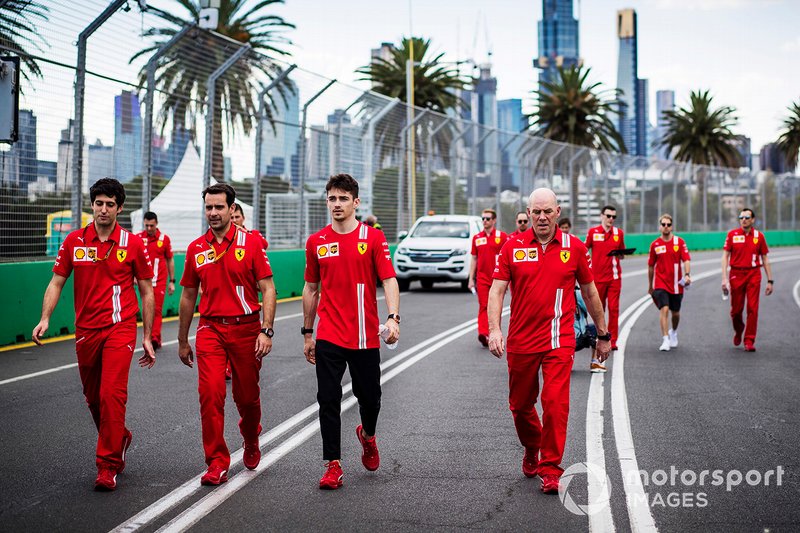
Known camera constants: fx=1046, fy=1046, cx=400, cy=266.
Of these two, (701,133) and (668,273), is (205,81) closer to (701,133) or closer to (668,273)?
(668,273)

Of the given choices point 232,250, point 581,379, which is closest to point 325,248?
point 232,250

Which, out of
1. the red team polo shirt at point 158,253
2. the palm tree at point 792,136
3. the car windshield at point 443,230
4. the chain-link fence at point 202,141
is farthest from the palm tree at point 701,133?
the red team polo shirt at point 158,253

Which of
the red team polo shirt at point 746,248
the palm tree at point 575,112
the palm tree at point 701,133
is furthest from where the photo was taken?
the palm tree at point 701,133

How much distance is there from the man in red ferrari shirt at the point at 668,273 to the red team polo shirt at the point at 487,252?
1969 millimetres

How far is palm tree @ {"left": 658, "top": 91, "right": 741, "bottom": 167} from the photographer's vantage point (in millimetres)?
69625

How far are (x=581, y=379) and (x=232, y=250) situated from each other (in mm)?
5217

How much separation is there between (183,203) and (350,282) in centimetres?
1325

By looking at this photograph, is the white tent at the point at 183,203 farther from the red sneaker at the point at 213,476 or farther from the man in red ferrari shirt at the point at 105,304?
the red sneaker at the point at 213,476

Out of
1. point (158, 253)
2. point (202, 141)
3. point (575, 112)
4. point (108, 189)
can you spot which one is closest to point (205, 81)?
point (202, 141)

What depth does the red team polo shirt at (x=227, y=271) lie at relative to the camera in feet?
20.4

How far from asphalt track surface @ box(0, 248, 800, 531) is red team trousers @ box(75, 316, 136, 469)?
277 mm

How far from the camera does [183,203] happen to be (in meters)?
18.8

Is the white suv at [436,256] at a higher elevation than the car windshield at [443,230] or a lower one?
lower

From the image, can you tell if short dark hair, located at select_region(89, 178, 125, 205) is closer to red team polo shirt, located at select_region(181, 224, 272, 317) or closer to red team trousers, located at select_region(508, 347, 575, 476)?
red team polo shirt, located at select_region(181, 224, 272, 317)
